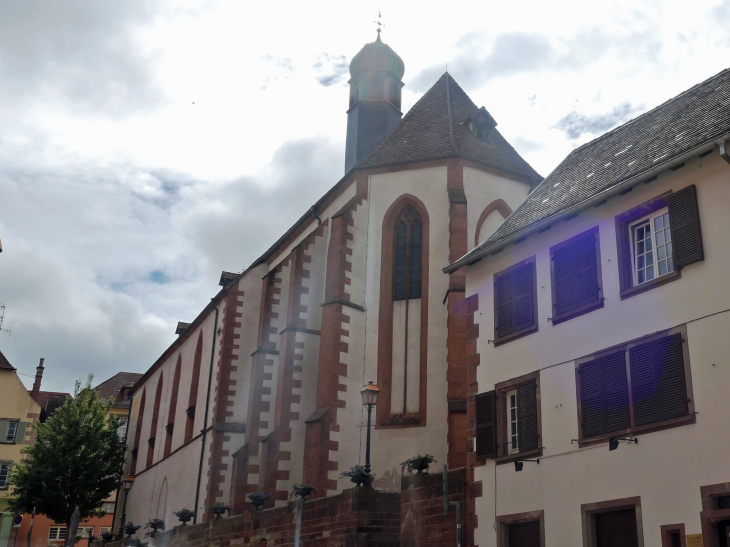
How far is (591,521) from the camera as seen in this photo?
46.3 feet

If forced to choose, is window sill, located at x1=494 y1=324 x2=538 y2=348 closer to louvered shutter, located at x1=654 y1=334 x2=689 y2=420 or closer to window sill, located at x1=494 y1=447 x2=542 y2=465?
A: window sill, located at x1=494 y1=447 x2=542 y2=465

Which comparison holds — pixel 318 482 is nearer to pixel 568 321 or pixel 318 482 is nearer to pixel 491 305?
pixel 491 305

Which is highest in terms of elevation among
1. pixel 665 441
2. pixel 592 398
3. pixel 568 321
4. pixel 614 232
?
pixel 614 232

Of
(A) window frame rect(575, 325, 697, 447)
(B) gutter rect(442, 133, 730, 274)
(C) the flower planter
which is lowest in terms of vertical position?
(C) the flower planter

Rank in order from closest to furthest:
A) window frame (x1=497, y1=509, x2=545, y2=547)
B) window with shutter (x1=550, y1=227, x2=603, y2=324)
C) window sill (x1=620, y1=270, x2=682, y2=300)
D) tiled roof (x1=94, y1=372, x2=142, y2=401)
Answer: window sill (x1=620, y1=270, x2=682, y2=300)
window frame (x1=497, y1=509, x2=545, y2=547)
window with shutter (x1=550, y1=227, x2=603, y2=324)
tiled roof (x1=94, y1=372, x2=142, y2=401)

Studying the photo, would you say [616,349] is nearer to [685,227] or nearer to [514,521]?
[685,227]

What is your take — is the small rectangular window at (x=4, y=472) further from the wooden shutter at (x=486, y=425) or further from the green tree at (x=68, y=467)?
the wooden shutter at (x=486, y=425)

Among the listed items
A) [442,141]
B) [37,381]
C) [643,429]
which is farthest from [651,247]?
[37,381]

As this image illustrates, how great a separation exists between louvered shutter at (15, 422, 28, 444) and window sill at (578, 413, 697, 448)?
39793mm

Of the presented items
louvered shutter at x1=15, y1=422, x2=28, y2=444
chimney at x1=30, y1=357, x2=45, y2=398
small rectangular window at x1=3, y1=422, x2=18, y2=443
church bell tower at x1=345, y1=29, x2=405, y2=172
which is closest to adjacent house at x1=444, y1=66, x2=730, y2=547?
church bell tower at x1=345, y1=29, x2=405, y2=172

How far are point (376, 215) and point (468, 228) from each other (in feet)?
10.2

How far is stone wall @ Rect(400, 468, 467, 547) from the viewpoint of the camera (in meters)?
16.7

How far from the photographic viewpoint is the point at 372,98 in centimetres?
3772

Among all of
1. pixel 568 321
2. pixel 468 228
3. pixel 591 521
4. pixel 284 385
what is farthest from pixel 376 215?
pixel 591 521
